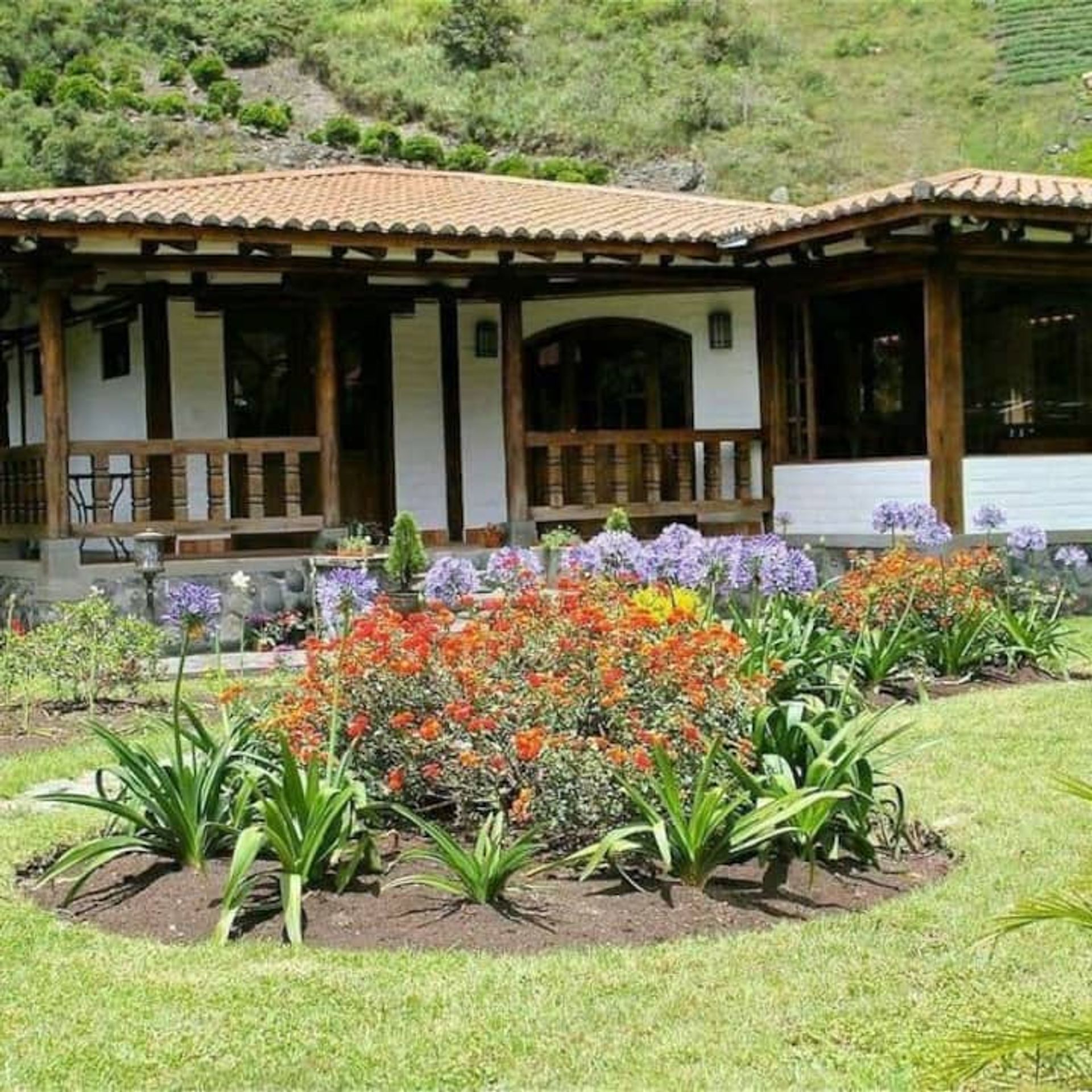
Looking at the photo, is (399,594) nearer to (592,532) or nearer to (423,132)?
(592,532)

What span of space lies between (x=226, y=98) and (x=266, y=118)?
219 cm

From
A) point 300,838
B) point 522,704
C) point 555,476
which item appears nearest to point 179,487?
point 555,476

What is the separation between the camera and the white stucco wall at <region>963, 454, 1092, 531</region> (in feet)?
43.0

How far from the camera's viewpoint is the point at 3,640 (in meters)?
9.34

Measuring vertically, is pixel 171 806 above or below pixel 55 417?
below

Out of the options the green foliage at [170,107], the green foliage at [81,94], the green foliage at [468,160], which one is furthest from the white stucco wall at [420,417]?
the green foliage at [170,107]

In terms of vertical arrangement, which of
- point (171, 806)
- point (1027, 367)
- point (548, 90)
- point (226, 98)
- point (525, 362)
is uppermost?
point (548, 90)

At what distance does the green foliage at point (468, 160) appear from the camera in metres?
37.4

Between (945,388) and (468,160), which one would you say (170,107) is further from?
(945,388)

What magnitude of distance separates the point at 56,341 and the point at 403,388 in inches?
141

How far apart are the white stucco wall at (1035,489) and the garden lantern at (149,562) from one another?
6.37m

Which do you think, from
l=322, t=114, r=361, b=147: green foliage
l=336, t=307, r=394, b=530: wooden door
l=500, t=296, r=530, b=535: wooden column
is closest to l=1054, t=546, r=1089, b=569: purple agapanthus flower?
l=500, t=296, r=530, b=535: wooden column

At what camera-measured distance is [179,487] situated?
1266 centimetres

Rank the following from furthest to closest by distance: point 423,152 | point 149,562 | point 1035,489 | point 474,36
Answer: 1. point 474,36
2. point 423,152
3. point 1035,489
4. point 149,562
